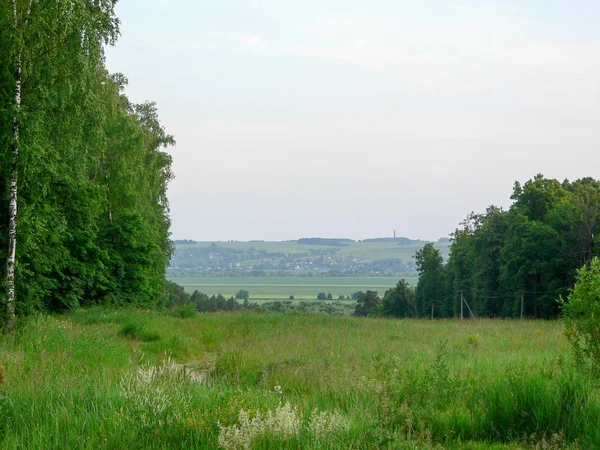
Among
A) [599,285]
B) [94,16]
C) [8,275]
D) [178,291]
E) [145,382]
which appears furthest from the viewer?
[178,291]

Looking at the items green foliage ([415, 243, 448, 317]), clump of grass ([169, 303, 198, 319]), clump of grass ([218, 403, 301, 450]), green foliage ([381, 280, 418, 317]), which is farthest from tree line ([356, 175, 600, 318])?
clump of grass ([218, 403, 301, 450])

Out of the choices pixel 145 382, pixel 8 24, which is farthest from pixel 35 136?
pixel 145 382

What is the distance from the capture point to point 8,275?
1662cm

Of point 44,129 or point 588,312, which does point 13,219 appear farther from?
point 588,312

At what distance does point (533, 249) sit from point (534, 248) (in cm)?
13

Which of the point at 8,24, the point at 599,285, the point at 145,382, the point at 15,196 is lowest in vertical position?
the point at 145,382

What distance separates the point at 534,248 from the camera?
154 feet

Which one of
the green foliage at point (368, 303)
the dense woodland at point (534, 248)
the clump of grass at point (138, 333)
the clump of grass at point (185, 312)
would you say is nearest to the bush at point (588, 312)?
the clump of grass at point (138, 333)

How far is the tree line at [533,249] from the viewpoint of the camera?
45125 millimetres

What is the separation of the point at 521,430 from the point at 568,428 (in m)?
0.51

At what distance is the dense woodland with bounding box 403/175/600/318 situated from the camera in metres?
45.1

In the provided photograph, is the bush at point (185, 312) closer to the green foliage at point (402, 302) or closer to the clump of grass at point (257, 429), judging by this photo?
the clump of grass at point (257, 429)

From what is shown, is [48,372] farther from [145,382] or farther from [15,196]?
[15,196]

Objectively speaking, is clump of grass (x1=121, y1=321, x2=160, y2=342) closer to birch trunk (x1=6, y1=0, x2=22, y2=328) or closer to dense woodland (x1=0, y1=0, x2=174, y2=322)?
dense woodland (x1=0, y1=0, x2=174, y2=322)
